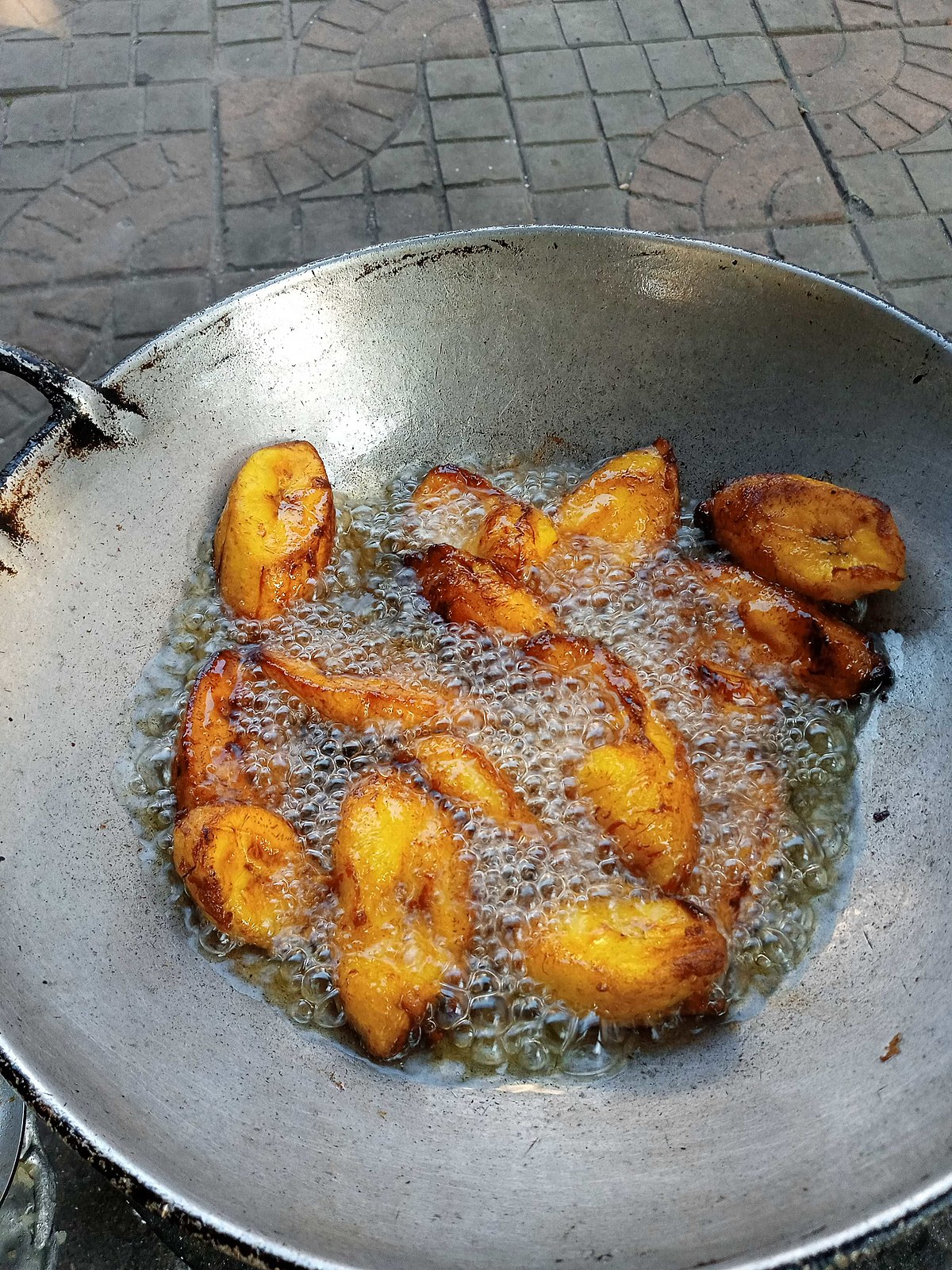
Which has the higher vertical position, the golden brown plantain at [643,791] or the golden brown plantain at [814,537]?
the golden brown plantain at [814,537]

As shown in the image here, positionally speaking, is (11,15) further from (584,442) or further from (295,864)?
(295,864)

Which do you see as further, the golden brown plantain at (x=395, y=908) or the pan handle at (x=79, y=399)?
the pan handle at (x=79, y=399)

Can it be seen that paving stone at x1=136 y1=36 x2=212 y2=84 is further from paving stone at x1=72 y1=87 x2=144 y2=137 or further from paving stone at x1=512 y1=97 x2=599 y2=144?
paving stone at x1=512 y1=97 x2=599 y2=144

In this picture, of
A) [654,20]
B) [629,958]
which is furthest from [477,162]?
[629,958]

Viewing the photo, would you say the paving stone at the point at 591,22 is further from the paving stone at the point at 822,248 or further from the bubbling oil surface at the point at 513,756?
the bubbling oil surface at the point at 513,756

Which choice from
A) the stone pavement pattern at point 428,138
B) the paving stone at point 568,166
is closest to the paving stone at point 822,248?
the stone pavement pattern at point 428,138

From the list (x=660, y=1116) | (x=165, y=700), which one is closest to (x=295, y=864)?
(x=165, y=700)

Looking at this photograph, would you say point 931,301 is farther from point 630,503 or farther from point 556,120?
point 630,503
